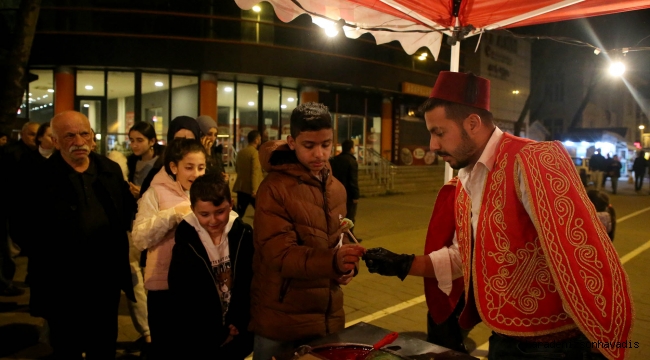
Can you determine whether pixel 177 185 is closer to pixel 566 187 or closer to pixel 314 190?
pixel 314 190

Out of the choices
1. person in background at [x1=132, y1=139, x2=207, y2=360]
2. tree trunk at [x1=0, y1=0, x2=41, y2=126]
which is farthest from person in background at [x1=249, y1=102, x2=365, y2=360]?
tree trunk at [x1=0, y1=0, x2=41, y2=126]

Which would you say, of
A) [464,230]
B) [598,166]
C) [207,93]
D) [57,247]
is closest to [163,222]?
[57,247]

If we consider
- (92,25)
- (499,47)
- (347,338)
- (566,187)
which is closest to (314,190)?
(347,338)

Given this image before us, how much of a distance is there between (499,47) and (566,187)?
32761 mm

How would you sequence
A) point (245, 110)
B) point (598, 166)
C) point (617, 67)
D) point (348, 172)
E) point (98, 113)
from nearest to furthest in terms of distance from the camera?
point (617, 67)
point (348, 172)
point (98, 113)
point (245, 110)
point (598, 166)

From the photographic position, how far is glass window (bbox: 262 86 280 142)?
2017cm

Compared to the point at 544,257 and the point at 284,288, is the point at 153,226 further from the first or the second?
the point at 544,257

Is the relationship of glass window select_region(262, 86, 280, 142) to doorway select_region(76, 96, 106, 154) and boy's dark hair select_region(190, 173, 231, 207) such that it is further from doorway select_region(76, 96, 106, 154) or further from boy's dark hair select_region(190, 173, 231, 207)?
boy's dark hair select_region(190, 173, 231, 207)

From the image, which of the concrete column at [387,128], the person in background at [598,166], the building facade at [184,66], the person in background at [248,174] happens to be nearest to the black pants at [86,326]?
the person in background at [248,174]

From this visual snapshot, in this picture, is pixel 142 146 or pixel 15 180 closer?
pixel 15 180

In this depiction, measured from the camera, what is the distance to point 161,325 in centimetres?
321

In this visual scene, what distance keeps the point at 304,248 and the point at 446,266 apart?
765mm

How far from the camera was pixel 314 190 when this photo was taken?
2301 millimetres

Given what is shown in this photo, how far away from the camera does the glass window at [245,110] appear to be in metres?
19.4
